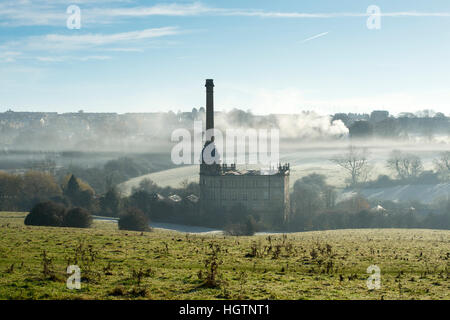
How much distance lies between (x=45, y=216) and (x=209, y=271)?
39858mm

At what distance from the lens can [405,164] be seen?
127625 millimetres

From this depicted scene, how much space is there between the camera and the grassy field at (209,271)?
55.8 feet

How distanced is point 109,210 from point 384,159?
85.5 meters

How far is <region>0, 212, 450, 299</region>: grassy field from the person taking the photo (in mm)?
17016

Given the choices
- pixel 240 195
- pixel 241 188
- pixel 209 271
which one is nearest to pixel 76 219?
pixel 240 195

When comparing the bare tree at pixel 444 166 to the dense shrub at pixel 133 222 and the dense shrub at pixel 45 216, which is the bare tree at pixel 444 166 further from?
the dense shrub at pixel 45 216

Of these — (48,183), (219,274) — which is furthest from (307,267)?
(48,183)

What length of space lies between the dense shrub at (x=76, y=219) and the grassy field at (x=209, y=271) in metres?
27.8

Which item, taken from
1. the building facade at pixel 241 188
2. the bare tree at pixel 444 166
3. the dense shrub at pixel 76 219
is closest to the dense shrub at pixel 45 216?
the dense shrub at pixel 76 219

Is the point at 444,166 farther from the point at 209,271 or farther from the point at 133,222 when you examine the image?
the point at 209,271

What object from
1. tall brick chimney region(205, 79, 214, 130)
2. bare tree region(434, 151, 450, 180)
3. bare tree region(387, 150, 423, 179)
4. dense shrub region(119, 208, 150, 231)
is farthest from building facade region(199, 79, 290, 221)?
bare tree region(434, 151, 450, 180)

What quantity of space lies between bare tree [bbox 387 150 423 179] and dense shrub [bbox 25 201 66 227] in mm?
91971

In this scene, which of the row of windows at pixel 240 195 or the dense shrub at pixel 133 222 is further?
the row of windows at pixel 240 195
